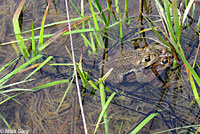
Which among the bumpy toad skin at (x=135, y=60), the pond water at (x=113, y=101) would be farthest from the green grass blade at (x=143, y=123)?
the bumpy toad skin at (x=135, y=60)

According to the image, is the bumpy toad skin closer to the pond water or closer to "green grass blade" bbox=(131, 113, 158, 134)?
the pond water

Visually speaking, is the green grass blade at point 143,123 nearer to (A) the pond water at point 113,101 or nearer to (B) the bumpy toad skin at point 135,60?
(A) the pond water at point 113,101

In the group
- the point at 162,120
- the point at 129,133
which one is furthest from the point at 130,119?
the point at 162,120

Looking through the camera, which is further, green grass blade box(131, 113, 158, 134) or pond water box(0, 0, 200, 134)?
pond water box(0, 0, 200, 134)

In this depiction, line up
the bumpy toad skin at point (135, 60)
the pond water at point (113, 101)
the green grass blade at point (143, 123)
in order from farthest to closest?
the bumpy toad skin at point (135, 60) < the pond water at point (113, 101) < the green grass blade at point (143, 123)

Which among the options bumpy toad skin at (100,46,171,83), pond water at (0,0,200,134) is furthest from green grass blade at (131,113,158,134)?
bumpy toad skin at (100,46,171,83)

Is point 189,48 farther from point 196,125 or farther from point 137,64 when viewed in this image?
point 196,125

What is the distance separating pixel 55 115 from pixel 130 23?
2.20 metres

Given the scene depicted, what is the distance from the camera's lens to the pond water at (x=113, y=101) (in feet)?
9.35

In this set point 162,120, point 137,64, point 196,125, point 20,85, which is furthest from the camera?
point 137,64

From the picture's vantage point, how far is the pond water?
2.85 meters

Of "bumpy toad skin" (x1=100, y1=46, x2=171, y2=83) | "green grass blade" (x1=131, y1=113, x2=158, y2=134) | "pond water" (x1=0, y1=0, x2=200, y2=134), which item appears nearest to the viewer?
"green grass blade" (x1=131, y1=113, x2=158, y2=134)

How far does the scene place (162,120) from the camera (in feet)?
9.20

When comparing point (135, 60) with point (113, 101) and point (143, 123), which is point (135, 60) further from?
point (143, 123)
